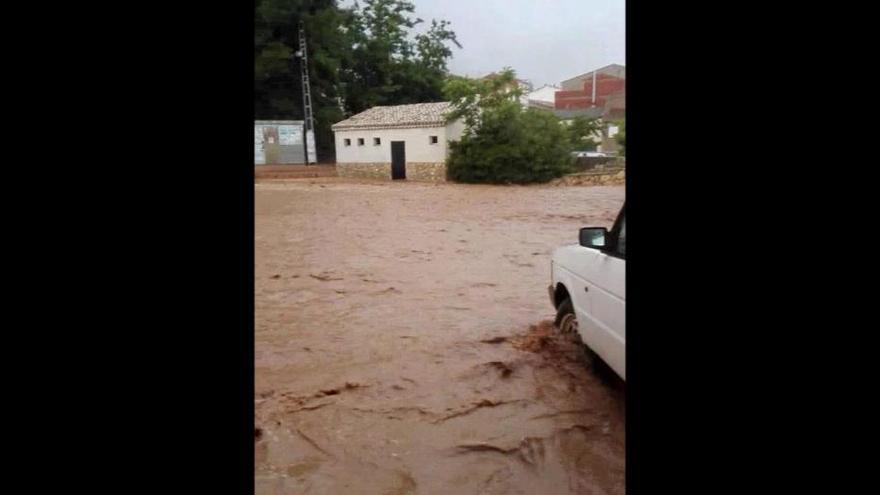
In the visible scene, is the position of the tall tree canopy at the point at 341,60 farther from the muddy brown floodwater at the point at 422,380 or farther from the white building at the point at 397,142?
the muddy brown floodwater at the point at 422,380

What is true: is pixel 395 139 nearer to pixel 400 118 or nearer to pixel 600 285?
pixel 400 118

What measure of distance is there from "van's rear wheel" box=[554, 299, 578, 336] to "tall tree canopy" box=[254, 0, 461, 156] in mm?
25499

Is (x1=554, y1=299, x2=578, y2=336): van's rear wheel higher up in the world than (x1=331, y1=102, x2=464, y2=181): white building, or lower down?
lower down

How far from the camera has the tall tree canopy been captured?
94.2 ft

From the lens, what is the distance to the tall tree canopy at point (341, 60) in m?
28.7

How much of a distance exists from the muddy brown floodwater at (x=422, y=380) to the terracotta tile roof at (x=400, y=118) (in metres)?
15.1

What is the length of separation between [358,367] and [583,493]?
247 cm

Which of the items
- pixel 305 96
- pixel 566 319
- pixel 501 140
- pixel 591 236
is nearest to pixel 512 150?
A: pixel 501 140

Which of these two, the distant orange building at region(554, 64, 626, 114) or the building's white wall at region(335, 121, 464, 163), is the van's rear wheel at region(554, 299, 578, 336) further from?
the distant orange building at region(554, 64, 626, 114)

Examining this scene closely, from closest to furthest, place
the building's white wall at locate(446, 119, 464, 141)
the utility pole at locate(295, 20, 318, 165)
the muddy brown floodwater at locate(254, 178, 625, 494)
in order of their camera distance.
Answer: the muddy brown floodwater at locate(254, 178, 625, 494) → the building's white wall at locate(446, 119, 464, 141) → the utility pole at locate(295, 20, 318, 165)

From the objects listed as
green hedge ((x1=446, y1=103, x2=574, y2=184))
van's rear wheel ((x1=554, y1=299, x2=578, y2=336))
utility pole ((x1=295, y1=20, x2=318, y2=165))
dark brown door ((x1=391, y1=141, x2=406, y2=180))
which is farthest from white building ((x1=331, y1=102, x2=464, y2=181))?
van's rear wheel ((x1=554, y1=299, x2=578, y2=336))
